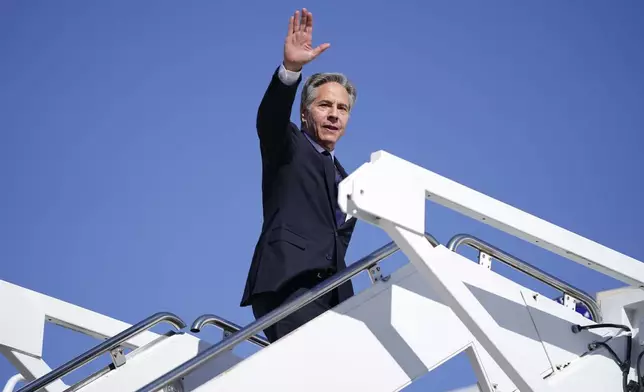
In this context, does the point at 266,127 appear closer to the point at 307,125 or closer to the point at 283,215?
the point at 283,215

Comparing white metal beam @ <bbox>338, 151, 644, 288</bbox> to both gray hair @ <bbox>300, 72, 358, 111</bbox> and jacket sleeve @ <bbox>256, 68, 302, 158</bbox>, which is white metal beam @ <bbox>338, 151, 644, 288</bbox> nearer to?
jacket sleeve @ <bbox>256, 68, 302, 158</bbox>

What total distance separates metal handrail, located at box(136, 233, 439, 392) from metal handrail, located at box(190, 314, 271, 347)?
2.58 ft

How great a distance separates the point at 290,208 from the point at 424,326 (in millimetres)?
859

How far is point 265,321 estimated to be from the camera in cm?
437

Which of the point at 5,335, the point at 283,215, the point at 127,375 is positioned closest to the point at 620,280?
the point at 283,215

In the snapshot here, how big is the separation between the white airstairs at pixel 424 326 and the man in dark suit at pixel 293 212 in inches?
12.9

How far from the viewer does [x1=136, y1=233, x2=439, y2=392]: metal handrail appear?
430 centimetres

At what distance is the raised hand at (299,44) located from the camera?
15.3 ft

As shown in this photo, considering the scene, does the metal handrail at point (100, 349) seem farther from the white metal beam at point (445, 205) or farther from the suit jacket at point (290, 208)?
the white metal beam at point (445, 205)

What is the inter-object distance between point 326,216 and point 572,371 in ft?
4.23

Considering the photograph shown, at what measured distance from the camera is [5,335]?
5547mm

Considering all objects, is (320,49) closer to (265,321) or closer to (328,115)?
(328,115)

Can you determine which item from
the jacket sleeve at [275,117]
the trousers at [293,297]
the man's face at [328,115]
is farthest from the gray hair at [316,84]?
the trousers at [293,297]

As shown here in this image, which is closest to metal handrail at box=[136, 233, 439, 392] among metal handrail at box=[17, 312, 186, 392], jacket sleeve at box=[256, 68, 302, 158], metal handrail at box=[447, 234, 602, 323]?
metal handrail at box=[447, 234, 602, 323]
